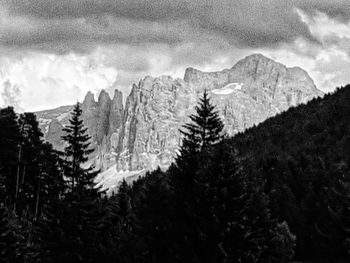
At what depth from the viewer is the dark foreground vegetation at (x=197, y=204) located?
3356cm

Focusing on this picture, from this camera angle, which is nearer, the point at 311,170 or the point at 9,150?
the point at 311,170

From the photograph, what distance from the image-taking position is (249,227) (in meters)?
32.8

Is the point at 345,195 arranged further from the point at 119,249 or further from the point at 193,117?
the point at 119,249

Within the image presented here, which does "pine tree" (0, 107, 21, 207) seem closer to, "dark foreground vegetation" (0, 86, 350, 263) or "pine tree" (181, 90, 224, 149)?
"dark foreground vegetation" (0, 86, 350, 263)

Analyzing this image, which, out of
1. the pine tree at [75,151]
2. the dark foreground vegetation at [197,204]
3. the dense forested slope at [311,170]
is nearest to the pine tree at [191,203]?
the dark foreground vegetation at [197,204]

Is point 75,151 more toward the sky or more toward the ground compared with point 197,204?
more toward the sky

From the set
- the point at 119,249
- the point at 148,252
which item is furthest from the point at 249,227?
the point at 119,249

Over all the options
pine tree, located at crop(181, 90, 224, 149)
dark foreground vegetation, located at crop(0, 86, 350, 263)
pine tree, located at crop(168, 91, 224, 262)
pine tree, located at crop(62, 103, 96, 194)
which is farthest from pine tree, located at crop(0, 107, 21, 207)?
pine tree, located at crop(168, 91, 224, 262)

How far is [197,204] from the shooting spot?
34.2m

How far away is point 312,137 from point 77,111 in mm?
27955

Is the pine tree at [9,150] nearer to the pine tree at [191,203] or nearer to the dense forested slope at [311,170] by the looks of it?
the dense forested slope at [311,170]

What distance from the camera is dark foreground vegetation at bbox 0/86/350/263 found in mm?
33562

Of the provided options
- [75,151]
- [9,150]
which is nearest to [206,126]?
[75,151]

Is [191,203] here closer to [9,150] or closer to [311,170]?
[311,170]
